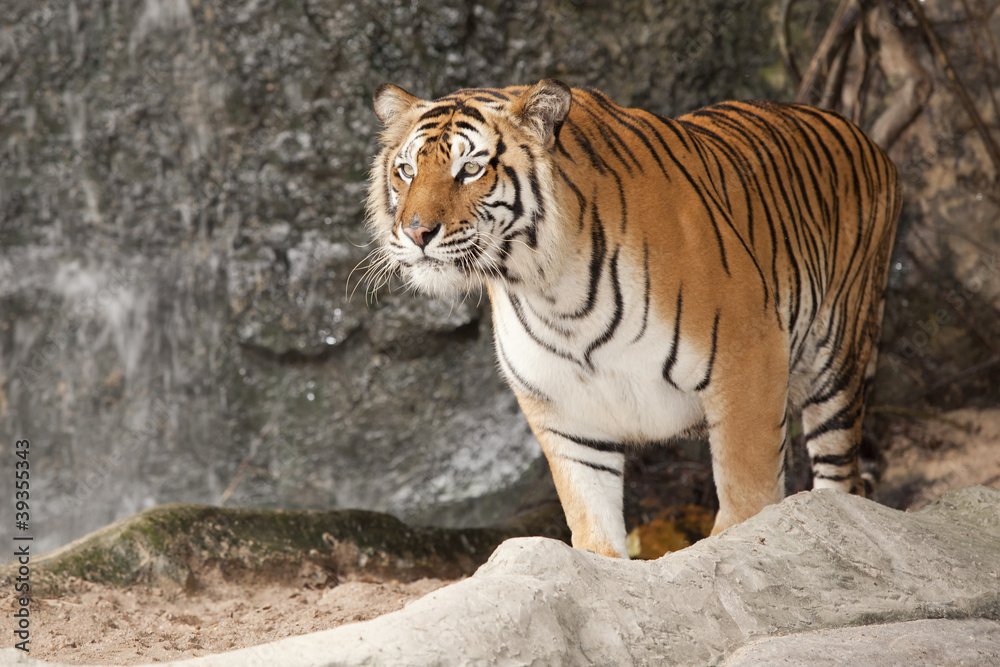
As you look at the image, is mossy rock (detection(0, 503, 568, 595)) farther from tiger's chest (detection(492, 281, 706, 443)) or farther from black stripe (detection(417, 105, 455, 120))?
black stripe (detection(417, 105, 455, 120))

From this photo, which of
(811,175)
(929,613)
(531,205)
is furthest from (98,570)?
(811,175)

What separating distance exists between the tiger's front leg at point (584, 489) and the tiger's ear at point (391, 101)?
111cm

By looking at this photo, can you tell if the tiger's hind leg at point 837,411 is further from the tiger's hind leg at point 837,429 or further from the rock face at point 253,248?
the rock face at point 253,248

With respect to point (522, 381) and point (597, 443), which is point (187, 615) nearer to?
point (522, 381)

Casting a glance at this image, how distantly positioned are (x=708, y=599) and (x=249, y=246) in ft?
13.8

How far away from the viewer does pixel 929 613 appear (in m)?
2.25

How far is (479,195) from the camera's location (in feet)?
8.44

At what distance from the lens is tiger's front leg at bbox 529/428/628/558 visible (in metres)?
2.93

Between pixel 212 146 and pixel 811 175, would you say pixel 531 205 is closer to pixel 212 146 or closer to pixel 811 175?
pixel 811 175

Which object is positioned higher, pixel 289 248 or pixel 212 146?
pixel 212 146

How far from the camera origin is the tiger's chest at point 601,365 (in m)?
2.74

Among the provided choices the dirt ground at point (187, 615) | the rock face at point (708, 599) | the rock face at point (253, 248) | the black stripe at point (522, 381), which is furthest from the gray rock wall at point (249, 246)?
the rock face at point (708, 599)

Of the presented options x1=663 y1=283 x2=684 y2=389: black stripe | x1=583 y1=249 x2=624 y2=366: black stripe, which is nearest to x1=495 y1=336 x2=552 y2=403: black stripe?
x1=583 y1=249 x2=624 y2=366: black stripe

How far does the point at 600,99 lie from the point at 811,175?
0.97 meters
